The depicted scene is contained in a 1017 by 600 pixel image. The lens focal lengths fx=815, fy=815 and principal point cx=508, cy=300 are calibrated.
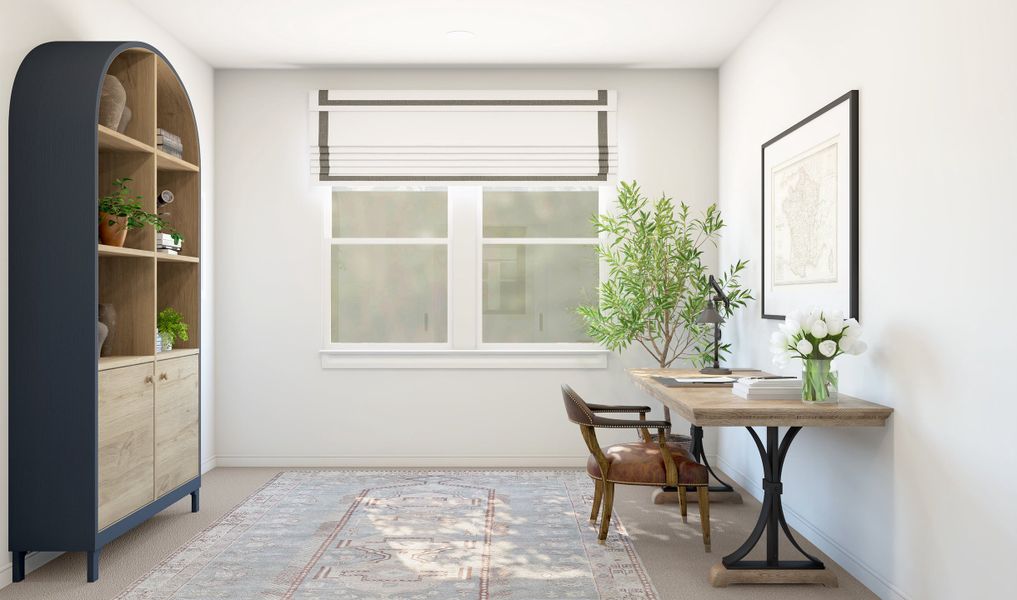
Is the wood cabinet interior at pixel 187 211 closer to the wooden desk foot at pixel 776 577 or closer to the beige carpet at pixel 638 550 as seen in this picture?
the beige carpet at pixel 638 550

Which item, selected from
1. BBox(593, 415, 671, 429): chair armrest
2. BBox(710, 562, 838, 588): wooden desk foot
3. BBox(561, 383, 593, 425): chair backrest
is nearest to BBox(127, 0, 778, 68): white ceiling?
BBox(561, 383, 593, 425): chair backrest

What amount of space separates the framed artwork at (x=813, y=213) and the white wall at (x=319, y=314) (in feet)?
4.37

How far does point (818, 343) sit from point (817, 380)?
0.15m

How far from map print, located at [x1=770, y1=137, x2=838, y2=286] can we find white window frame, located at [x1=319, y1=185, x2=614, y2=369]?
165 centimetres

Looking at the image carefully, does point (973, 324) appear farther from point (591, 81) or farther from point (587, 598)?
point (591, 81)

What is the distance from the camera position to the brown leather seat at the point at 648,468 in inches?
145

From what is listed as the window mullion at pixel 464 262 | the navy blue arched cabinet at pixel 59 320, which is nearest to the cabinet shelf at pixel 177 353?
the navy blue arched cabinet at pixel 59 320

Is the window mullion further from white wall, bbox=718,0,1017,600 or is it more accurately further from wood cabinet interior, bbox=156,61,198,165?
white wall, bbox=718,0,1017,600

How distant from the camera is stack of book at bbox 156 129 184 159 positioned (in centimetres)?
411

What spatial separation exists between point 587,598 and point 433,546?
3.06 feet

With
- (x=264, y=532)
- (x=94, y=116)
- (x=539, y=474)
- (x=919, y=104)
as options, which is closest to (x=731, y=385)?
(x=919, y=104)

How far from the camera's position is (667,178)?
5.71m

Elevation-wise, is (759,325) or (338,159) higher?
(338,159)

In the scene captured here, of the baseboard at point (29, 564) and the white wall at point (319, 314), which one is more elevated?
the white wall at point (319, 314)
